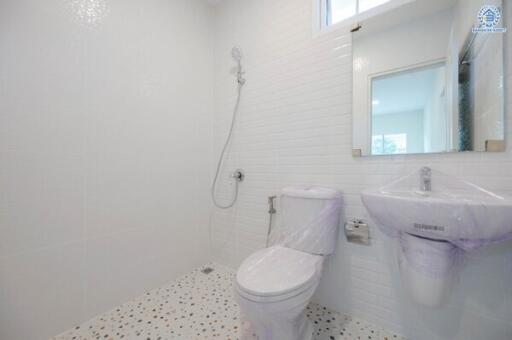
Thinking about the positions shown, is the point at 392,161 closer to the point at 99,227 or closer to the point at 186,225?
the point at 186,225

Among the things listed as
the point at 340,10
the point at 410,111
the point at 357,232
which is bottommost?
the point at 357,232

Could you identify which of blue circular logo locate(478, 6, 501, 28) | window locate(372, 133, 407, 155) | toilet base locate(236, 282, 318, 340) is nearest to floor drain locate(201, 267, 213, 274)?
toilet base locate(236, 282, 318, 340)

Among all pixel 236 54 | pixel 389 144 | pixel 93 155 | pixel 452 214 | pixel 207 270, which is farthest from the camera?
pixel 207 270

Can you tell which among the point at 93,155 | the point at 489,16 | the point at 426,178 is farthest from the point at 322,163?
the point at 93,155

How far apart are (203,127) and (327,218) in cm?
131

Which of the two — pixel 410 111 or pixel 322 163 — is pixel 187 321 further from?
pixel 410 111

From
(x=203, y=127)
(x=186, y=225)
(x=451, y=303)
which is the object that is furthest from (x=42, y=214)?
(x=451, y=303)

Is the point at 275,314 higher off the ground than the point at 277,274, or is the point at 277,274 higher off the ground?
the point at 277,274

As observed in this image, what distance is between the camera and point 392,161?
3.80 ft

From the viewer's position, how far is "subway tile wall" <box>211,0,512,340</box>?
0.99m

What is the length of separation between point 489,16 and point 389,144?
0.67m

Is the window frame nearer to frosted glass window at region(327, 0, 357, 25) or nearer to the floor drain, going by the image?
frosted glass window at region(327, 0, 357, 25)

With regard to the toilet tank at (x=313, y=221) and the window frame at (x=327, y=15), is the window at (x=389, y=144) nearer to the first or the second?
the toilet tank at (x=313, y=221)

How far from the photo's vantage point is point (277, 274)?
989mm
